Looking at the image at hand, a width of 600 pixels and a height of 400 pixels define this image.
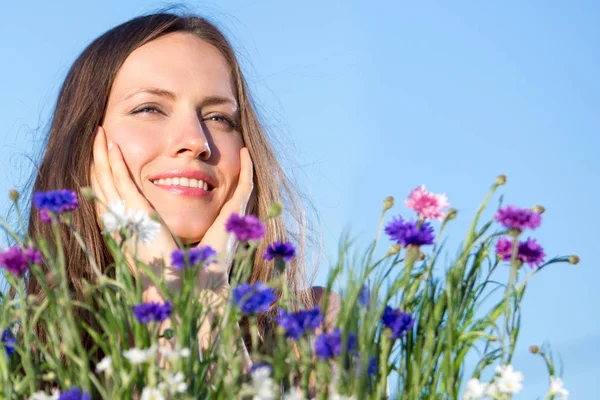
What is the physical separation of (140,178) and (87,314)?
15.8 inches

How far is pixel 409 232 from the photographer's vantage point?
1048 mm

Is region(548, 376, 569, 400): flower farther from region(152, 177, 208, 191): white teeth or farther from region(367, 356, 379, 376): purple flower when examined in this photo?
region(152, 177, 208, 191): white teeth

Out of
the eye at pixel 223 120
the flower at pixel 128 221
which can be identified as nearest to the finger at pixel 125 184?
the eye at pixel 223 120

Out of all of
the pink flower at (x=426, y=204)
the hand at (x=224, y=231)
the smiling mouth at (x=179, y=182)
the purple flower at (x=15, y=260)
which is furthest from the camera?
the smiling mouth at (x=179, y=182)

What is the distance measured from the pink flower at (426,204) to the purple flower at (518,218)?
3.3 inches

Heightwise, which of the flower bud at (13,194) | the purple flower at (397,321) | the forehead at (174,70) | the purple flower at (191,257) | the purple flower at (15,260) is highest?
the forehead at (174,70)

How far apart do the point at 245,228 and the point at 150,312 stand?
185 millimetres

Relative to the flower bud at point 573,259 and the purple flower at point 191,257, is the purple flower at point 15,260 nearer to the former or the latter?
the purple flower at point 191,257

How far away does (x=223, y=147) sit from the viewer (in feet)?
7.78

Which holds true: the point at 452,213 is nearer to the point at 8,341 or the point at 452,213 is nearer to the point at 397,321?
the point at 397,321

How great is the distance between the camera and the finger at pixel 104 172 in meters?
2.18

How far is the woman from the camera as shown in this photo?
2.19 m

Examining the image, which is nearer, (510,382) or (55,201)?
(510,382)

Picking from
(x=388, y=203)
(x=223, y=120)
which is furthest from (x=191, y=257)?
(x=223, y=120)
